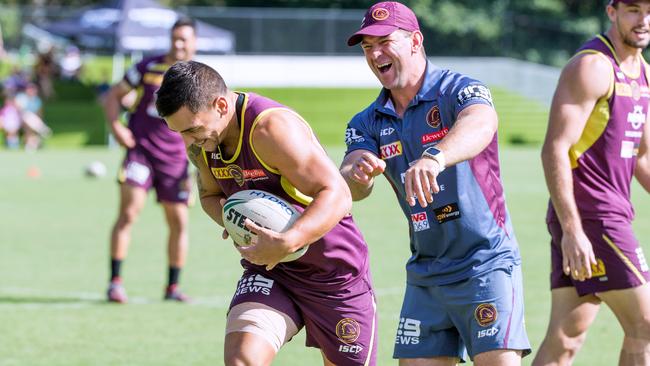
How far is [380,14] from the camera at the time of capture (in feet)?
17.7

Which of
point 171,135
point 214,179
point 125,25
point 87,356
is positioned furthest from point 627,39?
point 125,25

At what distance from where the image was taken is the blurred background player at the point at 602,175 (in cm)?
598

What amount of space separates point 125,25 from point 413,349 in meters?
28.6

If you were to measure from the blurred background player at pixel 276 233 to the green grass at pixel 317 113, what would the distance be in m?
26.9

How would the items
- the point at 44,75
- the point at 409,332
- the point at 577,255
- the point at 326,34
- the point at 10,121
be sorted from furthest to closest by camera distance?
the point at 326,34 < the point at 44,75 < the point at 10,121 < the point at 577,255 < the point at 409,332

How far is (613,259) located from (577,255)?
39 centimetres

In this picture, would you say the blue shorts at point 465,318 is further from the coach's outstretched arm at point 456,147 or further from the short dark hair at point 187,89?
the short dark hair at point 187,89

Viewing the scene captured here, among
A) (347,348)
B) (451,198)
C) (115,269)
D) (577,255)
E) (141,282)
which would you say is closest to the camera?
(451,198)

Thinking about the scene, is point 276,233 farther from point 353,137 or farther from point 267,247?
point 353,137

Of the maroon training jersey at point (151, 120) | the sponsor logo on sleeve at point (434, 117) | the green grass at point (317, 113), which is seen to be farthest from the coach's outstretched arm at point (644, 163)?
the green grass at point (317, 113)

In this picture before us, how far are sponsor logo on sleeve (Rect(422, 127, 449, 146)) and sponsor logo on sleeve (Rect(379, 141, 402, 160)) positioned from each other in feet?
0.47

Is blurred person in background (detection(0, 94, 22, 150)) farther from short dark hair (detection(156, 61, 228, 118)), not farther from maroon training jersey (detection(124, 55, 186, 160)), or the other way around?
short dark hair (detection(156, 61, 228, 118))

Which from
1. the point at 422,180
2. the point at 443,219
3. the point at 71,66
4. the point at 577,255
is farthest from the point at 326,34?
the point at 422,180

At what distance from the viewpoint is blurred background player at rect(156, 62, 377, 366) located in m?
4.95
